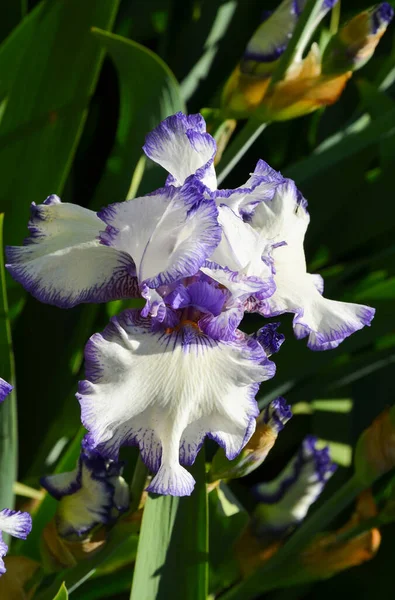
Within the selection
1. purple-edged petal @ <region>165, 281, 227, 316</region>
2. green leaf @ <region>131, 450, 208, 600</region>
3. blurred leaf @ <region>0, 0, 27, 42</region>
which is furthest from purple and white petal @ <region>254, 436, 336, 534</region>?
blurred leaf @ <region>0, 0, 27, 42</region>

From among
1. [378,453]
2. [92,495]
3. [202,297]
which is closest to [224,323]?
[202,297]

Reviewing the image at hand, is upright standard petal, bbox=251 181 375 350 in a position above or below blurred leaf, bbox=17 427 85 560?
above

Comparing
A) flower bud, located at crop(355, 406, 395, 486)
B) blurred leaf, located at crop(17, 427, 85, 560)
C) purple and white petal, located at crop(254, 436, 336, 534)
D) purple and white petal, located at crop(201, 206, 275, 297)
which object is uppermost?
purple and white petal, located at crop(201, 206, 275, 297)

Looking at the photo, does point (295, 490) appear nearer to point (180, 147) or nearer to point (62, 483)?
point (62, 483)

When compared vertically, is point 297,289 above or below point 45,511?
above

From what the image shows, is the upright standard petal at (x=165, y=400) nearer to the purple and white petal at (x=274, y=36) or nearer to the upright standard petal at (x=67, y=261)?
the upright standard petal at (x=67, y=261)

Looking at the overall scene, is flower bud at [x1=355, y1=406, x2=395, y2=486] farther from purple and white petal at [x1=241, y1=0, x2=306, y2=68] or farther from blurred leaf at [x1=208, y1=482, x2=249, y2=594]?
purple and white petal at [x1=241, y1=0, x2=306, y2=68]

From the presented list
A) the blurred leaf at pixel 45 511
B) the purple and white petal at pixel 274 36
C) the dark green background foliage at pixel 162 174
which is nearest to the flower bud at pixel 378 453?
the dark green background foliage at pixel 162 174
